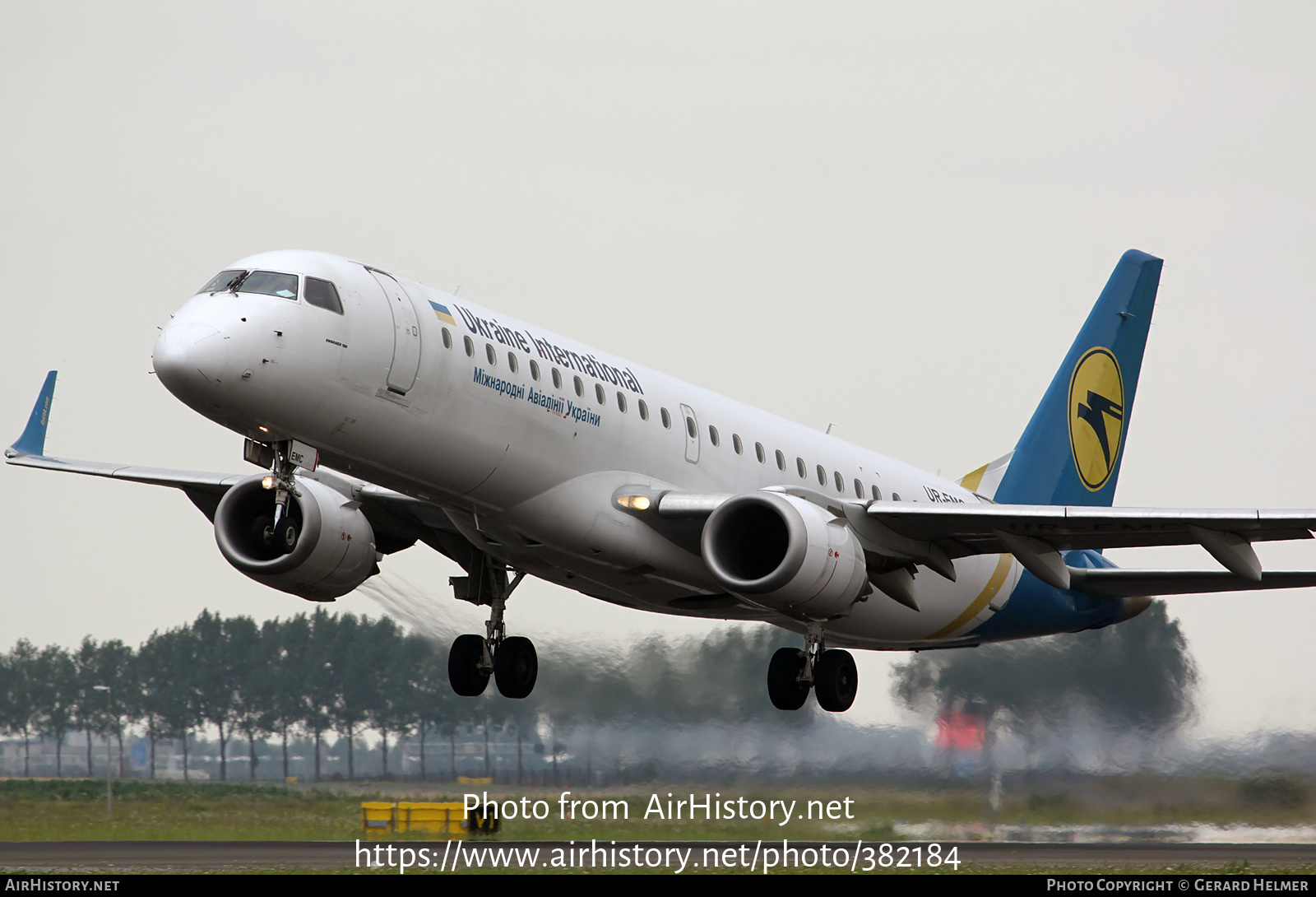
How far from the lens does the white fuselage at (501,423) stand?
17.0 metres

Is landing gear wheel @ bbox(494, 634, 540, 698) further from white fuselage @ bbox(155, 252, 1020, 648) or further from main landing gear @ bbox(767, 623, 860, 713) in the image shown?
main landing gear @ bbox(767, 623, 860, 713)

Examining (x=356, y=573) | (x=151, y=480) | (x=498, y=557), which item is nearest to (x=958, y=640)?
(x=498, y=557)

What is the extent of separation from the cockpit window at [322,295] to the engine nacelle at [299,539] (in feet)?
14.6

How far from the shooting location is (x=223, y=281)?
17.5m

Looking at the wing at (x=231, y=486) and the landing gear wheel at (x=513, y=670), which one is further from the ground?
the wing at (x=231, y=486)

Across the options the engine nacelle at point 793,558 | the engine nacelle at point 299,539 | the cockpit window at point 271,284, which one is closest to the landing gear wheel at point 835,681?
the engine nacelle at point 793,558

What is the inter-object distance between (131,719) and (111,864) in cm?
960

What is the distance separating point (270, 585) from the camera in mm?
21859

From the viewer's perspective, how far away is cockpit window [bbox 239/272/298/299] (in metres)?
17.3

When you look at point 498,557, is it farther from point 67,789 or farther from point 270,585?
point 67,789

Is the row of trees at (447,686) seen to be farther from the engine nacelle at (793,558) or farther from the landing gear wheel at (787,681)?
the engine nacelle at (793,558)

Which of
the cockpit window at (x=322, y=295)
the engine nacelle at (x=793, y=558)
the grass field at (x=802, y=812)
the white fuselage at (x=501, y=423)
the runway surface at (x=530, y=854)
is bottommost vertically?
the runway surface at (x=530, y=854)

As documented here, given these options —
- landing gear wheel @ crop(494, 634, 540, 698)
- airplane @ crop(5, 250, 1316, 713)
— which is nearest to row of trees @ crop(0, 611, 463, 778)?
landing gear wheel @ crop(494, 634, 540, 698)

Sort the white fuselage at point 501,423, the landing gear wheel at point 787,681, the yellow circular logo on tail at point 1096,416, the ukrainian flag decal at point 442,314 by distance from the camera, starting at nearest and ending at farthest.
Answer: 1. the white fuselage at point 501,423
2. the ukrainian flag decal at point 442,314
3. the landing gear wheel at point 787,681
4. the yellow circular logo on tail at point 1096,416
